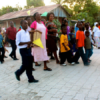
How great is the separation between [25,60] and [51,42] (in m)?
2.13

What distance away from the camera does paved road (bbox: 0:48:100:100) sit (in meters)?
3.04

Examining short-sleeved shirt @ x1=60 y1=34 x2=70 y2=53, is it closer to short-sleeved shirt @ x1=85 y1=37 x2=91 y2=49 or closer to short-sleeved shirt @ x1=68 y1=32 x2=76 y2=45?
short-sleeved shirt @ x1=68 y1=32 x2=76 y2=45

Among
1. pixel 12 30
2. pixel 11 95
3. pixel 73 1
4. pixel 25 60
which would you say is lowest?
pixel 11 95

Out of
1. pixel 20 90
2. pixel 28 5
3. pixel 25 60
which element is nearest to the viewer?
pixel 20 90

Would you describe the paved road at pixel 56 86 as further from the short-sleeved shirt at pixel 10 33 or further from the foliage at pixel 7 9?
the foliage at pixel 7 9

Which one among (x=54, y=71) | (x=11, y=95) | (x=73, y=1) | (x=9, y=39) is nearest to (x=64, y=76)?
(x=54, y=71)

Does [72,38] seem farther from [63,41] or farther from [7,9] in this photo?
[7,9]

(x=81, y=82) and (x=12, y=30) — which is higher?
(x=12, y=30)

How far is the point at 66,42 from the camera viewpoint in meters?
5.30

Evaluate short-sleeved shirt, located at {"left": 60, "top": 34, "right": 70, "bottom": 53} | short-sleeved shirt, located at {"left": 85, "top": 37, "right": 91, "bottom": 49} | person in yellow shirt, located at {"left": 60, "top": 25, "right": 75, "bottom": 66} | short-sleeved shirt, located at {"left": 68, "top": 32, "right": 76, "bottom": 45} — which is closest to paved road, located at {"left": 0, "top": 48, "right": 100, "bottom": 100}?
person in yellow shirt, located at {"left": 60, "top": 25, "right": 75, "bottom": 66}

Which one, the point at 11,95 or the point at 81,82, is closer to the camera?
the point at 11,95

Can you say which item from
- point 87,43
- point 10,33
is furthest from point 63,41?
point 10,33

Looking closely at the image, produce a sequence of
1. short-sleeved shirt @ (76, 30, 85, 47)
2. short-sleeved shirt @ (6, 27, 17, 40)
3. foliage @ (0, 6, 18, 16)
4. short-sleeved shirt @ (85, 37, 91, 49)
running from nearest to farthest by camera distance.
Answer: short-sleeved shirt @ (76, 30, 85, 47) → short-sleeved shirt @ (85, 37, 91, 49) → short-sleeved shirt @ (6, 27, 17, 40) → foliage @ (0, 6, 18, 16)

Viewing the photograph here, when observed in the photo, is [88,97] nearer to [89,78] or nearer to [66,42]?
[89,78]
